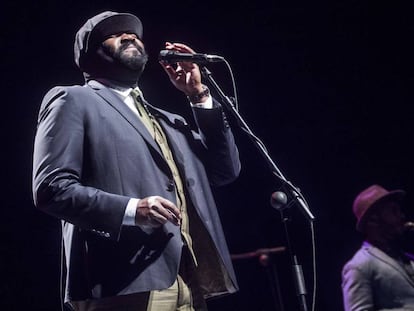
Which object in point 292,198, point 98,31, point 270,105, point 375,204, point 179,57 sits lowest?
point 375,204

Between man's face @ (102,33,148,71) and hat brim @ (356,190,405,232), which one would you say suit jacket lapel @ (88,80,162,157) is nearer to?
man's face @ (102,33,148,71)

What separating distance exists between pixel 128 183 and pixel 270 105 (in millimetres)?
3673

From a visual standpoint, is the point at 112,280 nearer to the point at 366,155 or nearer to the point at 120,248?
the point at 120,248

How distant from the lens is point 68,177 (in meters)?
1.86

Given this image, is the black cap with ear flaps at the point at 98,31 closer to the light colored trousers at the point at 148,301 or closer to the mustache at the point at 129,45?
the mustache at the point at 129,45

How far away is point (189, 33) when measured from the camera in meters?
4.88

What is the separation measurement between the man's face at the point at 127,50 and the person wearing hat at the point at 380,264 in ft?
9.00

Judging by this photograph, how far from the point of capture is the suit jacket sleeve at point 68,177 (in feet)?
5.89

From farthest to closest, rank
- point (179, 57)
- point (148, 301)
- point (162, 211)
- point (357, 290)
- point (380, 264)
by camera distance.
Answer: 1. point (380, 264)
2. point (357, 290)
3. point (179, 57)
4. point (148, 301)
5. point (162, 211)

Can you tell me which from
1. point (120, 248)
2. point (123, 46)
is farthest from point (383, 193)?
point (120, 248)

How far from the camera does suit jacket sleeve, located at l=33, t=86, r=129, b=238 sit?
1796 mm

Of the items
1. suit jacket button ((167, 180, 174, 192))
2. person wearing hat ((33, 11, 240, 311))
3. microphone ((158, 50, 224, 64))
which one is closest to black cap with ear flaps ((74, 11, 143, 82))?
person wearing hat ((33, 11, 240, 311))

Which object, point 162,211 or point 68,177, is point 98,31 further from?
point 162,211

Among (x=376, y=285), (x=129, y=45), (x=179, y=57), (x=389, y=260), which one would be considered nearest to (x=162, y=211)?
(x=179, y=57)
